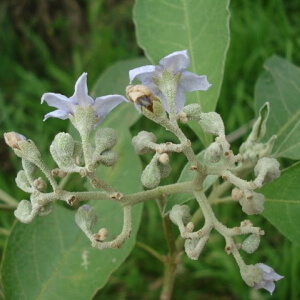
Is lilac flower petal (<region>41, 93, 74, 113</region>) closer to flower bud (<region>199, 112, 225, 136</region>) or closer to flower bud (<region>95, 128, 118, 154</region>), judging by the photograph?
flower bud (<region>95, 128, 118, 154</region>)

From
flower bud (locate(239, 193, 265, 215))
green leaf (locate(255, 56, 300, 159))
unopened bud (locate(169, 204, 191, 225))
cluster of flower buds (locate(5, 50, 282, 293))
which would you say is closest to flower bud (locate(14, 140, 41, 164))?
cluster of flower buds (locate(5, 50, 282, 293))

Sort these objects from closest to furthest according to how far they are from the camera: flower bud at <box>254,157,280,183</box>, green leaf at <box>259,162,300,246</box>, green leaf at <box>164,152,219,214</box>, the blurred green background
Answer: flower bud at <box>254,157,280,183</box>
green leaf at <box>164,152,219,214</box>
green leaf at <box>259,162,300,246</box>
the blurred green background

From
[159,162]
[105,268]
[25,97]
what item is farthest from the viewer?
[25,97]

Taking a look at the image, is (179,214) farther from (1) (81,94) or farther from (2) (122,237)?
(1) (81,94)

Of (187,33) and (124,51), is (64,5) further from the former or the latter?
(187,33)

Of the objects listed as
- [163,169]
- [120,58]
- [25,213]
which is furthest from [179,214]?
[120,58]

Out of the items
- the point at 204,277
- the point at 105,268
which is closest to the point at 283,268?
the point at 204,277
